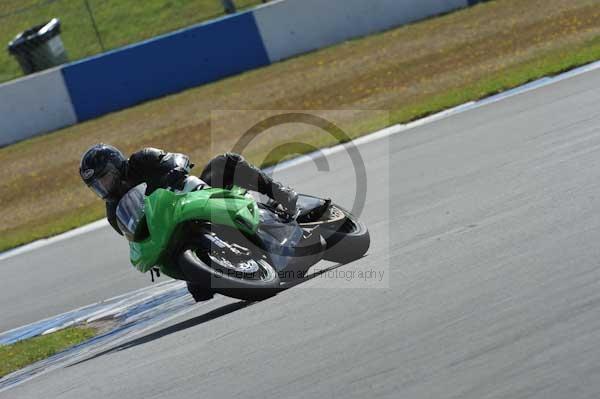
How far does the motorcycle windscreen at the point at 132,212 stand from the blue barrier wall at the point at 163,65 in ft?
42.6

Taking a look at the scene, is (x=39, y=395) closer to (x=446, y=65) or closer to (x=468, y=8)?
(x=446, y=65)

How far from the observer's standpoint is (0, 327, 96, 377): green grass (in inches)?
298

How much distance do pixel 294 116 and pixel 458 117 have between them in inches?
184

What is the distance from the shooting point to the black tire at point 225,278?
6.30 meters

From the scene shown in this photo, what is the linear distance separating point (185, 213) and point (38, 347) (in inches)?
82.9

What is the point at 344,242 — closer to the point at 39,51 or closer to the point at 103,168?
the point at 103,168

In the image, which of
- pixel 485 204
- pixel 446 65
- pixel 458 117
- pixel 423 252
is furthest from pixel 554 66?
pixel 423 252

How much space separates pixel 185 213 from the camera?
648cm

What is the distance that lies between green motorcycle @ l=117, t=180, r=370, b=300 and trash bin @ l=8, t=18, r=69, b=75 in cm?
1515

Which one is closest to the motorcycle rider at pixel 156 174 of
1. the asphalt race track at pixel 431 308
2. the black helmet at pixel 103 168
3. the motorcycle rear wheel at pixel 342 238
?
the black helmet at pixel 103 168

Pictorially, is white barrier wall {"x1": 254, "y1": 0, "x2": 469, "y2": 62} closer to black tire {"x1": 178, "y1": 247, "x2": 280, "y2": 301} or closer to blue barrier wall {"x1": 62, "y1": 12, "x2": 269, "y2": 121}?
blue barrier wall {"x1": 62, "y1": 12, "x2": 269, "y2": 121}

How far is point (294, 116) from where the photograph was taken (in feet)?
53.8

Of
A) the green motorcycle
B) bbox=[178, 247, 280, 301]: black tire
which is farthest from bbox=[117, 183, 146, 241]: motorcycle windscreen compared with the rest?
bbox=[178, 247, 280, 301]: black tire

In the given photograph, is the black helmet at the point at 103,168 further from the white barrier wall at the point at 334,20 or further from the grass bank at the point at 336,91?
the white barrier wall at the point at 334,20
